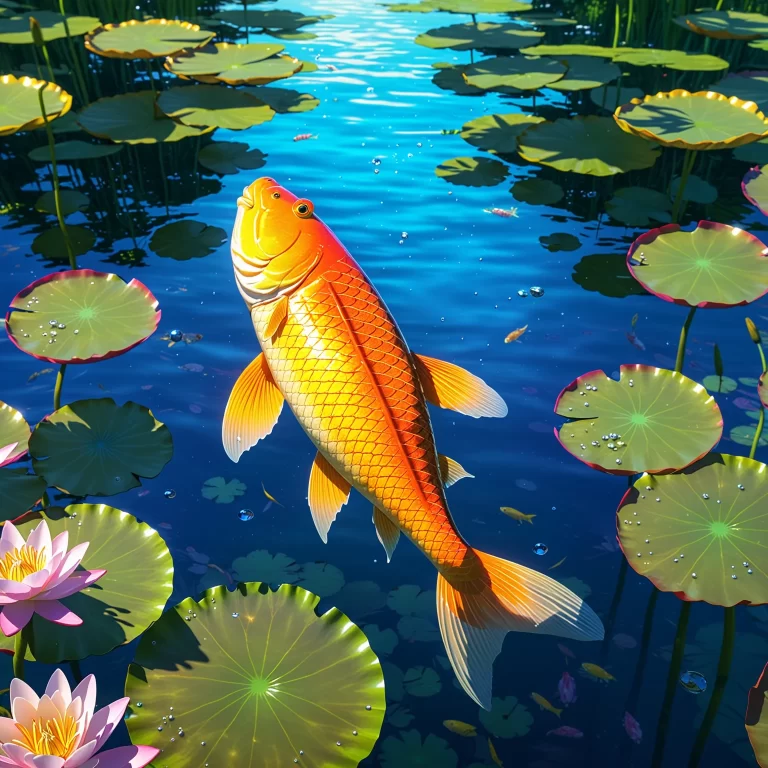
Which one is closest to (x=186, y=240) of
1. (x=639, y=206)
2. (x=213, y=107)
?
(x=213, y=107)

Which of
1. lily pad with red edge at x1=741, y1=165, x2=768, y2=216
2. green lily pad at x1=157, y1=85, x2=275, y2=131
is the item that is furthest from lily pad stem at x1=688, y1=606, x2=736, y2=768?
green lily pad at x1=157, y1=85, x2=275, y2=131

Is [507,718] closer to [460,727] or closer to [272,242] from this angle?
[460,727]

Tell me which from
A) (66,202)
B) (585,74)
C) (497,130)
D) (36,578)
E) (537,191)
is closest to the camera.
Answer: (36,578)

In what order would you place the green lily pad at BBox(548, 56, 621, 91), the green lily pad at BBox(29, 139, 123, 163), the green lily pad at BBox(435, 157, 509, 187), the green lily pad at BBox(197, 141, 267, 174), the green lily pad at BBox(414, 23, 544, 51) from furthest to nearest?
the green lily pad at BBox(414, 23, 544, 51) → the green lily pad at BBox(548, 56, 621, 91) → the green lily pad at BBox(197, 141, 267, 174) → the green lily pad at BBox(435, 157, 509, 187) → the green lily pad at BBox(29, 139, 123, 163)

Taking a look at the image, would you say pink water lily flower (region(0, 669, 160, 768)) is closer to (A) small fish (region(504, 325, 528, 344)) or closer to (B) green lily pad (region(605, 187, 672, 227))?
(A) small fish (region(504, 325, 528, 344))

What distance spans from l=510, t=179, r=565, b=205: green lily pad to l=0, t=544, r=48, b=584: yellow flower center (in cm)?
477

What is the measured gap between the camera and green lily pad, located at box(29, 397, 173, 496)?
10.1 ft

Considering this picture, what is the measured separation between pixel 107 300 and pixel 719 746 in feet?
9.36

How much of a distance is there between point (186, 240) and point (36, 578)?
3.71 metres

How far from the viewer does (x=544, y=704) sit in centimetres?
251

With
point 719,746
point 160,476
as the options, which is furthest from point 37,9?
point 719,746

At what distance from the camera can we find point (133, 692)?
2.18 meters

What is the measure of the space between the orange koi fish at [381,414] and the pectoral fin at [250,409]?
0.60ft

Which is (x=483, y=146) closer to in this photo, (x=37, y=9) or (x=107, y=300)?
(x=107, y=300)
